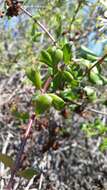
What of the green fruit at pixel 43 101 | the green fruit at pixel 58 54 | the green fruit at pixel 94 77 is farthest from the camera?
the green fruit at pixel 94 77

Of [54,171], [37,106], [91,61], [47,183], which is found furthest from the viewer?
[54,171]

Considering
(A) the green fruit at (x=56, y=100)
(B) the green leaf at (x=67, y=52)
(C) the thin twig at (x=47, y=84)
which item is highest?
(B) the green leaf at (x=67, y=52)

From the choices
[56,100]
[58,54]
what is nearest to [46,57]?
[58,54]

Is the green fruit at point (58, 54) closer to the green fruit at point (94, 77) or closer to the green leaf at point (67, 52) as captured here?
the green leaf at point (67, 52)

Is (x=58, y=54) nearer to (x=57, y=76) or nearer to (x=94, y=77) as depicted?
(x=57, y=76)

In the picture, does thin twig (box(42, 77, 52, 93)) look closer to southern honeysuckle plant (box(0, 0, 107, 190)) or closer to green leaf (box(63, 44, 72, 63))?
southern honeysuckle plant (box(0, 0, 107, 190))

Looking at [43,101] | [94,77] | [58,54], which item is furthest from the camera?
[94,77]

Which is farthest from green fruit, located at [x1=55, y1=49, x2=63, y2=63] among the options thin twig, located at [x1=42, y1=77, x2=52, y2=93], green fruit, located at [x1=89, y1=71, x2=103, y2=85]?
green fruit, located at [x1=89, y1=71, x2=103, y2=85]

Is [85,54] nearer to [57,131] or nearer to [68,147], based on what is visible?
[57,131]

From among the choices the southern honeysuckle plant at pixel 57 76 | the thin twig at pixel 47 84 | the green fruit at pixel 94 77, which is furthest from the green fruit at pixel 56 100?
the green fruit at pixel 94 77

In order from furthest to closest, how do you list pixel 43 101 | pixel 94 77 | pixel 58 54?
pixel 94 77, pixel 58 54, pixel 43 101

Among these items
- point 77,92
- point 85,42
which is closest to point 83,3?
point 77,92
